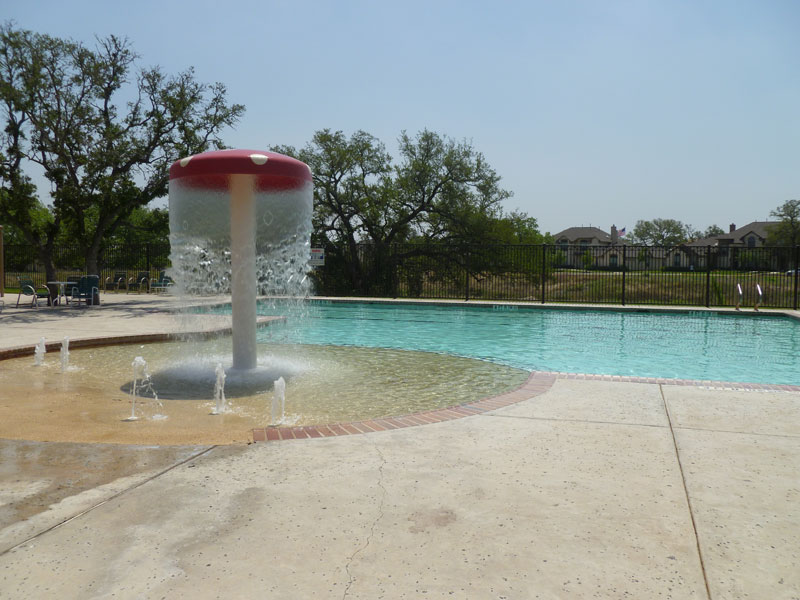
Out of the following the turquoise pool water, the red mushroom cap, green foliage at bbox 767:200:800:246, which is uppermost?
green foliage at bbox 767:200:800:246

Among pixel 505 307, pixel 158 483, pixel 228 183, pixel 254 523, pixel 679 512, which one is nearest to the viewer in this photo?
pixel 254 523

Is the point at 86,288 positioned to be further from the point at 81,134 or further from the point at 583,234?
the point at 583,234

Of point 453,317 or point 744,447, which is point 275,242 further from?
point 453,317

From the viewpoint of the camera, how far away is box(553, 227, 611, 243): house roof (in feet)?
381

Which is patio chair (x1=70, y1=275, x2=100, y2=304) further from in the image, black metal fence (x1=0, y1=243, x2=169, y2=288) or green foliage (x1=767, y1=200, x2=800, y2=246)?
green foliage (x1=767, y1=200, x2=800, y2=246)

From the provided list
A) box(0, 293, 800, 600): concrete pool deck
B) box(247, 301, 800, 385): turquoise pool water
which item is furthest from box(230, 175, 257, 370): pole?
box(247, 301, 800, 385): turquoise pool water

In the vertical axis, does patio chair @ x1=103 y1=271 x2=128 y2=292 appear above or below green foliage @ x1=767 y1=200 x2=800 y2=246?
below

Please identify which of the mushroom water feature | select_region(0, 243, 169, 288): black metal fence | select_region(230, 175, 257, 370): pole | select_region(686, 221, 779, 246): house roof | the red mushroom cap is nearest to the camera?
the red mushroom cap

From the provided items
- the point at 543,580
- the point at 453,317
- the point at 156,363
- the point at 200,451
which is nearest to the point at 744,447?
the point at 543,580

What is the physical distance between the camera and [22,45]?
17094 millimetres

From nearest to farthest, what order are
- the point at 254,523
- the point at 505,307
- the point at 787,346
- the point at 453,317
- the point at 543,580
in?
the point at 543,580 < the point at 254,523 < the point at 787,346 < the point at 453,317 < the point at 505,307

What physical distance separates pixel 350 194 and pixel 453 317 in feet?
A: 39.6

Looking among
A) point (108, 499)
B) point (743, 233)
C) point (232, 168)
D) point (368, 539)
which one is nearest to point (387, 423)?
point (368, 539)

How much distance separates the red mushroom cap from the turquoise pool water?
14.4 feet
